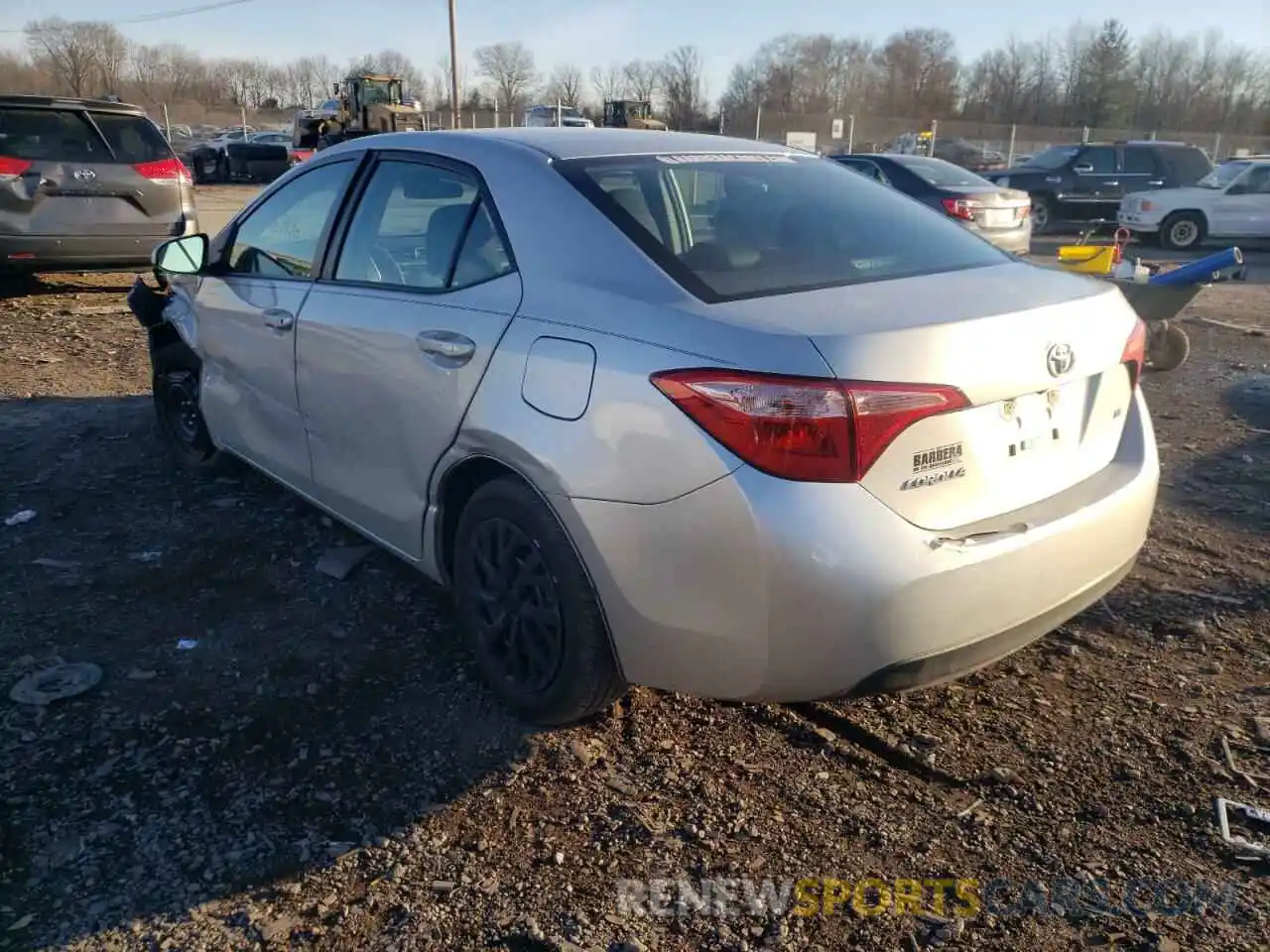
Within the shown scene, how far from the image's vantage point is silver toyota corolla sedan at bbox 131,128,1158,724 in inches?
89.1

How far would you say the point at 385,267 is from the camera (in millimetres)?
3479

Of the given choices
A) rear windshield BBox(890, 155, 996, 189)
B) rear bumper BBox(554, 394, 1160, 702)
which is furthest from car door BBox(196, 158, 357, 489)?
rear windshield BBox(890, 155, 996, 189)

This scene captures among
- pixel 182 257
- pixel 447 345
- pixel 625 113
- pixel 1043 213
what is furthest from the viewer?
pixel 625 113

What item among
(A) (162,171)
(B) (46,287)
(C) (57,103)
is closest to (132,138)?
(A) (162,171)

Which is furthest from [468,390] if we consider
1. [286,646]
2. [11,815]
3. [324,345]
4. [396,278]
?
[11,815]

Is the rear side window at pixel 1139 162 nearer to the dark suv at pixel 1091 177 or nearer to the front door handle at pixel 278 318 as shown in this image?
the dark suv at pixel 1091 177

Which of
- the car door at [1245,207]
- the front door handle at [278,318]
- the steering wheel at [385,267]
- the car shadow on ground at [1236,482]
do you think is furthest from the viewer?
the car door at [1245,207]

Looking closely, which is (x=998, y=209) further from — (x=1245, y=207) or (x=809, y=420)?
(x=809, y=420)

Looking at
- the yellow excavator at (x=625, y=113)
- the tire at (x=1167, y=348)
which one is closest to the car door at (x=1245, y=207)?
the tire at (x=1167, y=348)

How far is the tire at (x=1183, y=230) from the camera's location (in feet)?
55.2

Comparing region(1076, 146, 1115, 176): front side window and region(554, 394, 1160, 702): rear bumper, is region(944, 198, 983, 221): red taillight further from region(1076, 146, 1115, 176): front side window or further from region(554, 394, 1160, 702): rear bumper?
region(554, 394, 1160, 702): rear bumper

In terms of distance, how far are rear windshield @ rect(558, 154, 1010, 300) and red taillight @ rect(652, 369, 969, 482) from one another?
36 centimetres

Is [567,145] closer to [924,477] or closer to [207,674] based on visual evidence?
[924,477]

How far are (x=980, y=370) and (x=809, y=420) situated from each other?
0.48 metres
